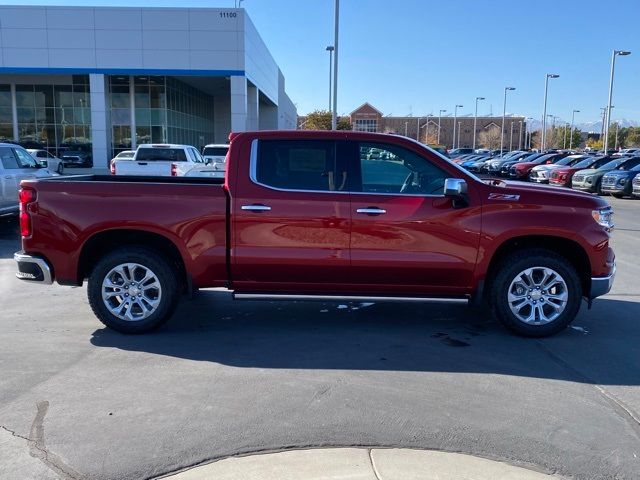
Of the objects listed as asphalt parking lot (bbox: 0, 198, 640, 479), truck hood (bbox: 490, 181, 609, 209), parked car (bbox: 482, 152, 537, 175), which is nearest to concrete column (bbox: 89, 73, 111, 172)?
parked car (bbox: 482, 152, 537, 175)

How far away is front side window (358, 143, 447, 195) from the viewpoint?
6016 mm

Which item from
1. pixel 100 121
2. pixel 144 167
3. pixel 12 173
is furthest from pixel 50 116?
pixel 12 173

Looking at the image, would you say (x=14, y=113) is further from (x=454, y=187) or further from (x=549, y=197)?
(x=549, y=197)

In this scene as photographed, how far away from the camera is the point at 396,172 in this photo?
607cm

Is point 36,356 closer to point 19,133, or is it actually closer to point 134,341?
point 134,341

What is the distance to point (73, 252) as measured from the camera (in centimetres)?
601

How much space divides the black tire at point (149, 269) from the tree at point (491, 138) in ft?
357

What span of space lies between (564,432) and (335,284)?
2.64 metres

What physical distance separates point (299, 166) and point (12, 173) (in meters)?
9.38

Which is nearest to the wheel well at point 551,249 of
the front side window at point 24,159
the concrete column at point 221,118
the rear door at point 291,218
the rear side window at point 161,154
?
the rear door at point 291,218

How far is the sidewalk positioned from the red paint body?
2.48 meters

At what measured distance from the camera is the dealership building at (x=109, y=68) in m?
33.2

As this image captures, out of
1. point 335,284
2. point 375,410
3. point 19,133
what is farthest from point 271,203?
point 19,133

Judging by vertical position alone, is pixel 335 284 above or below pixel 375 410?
above
